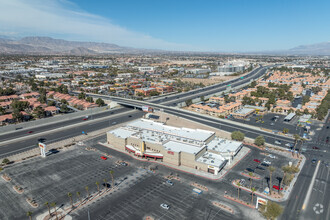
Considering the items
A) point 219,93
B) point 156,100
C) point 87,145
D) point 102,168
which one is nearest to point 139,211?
point 102,168

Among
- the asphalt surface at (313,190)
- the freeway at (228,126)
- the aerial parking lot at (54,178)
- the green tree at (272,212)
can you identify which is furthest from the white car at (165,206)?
the freeway at (228,126)

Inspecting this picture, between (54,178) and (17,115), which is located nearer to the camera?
(54,178)

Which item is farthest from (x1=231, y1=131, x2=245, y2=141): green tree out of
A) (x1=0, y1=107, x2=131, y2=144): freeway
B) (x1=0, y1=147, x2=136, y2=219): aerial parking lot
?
(x1=0, y1=107, x2=131, y2=144): freeway

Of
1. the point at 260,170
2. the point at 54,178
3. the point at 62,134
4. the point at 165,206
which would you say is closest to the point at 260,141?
the point at 260,170

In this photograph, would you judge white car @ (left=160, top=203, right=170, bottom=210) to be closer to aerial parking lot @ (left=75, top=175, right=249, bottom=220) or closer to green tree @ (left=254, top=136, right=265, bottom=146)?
aerial parking lot @ (left=75, top=175, right=249, bottom=220)

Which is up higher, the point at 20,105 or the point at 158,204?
the point at 20,105

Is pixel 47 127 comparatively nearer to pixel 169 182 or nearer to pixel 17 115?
pixel 17 115

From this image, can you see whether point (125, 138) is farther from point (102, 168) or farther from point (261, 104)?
point (261, 104)

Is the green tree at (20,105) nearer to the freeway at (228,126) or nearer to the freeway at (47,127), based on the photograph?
the freeway at (47,127)
